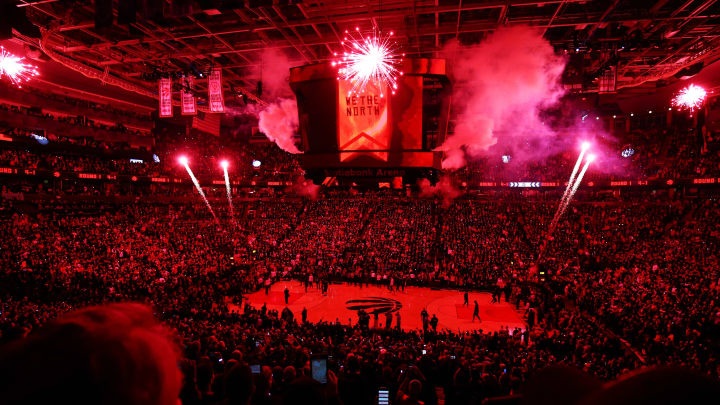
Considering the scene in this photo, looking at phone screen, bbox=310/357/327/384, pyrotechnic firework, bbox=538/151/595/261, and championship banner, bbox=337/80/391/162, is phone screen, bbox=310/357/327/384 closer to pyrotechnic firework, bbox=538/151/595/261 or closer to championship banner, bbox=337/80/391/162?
championship banner, bbox=337/80/391/162

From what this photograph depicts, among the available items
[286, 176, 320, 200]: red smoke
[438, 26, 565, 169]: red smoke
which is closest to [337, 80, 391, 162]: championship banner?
[438, 26, 565, 169]: red smoke

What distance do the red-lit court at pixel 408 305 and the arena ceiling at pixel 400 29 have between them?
12156 millimetres

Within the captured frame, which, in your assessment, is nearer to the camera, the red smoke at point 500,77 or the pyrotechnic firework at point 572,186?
the red smoke at point 500,77

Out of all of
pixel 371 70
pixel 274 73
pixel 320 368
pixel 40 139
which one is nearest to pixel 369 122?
pixel 371 70

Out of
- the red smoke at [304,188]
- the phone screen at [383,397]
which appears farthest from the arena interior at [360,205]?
the red smoke at [304,188]

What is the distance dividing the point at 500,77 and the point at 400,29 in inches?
189

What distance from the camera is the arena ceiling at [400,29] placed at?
13961 millimetres

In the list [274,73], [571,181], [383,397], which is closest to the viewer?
[383,397]

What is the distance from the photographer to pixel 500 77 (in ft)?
53.6

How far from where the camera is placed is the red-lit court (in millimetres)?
19188

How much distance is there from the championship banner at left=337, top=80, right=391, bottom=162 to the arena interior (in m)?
0.07

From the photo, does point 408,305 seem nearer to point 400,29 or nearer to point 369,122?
Answer: point 369,122

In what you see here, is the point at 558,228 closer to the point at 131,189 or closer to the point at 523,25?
the point at 523,25

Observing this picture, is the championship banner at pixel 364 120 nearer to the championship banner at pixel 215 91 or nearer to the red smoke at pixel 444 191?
the championship banner at pixel 215 91
